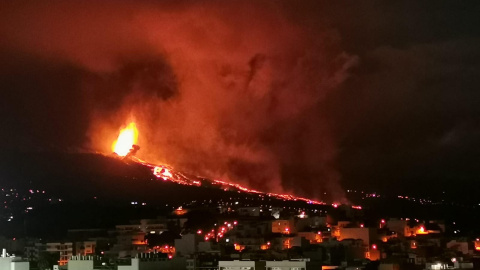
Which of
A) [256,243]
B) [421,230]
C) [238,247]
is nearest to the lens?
[238,247]

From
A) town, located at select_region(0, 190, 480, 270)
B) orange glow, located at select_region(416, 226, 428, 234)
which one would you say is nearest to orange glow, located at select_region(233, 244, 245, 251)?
town, located at select_region(0, 190, 480, 270)

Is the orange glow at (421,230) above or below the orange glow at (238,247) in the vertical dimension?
above

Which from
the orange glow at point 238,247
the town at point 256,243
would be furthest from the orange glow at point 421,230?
the orange glow at point 238,247

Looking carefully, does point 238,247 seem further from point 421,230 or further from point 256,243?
point 421,230

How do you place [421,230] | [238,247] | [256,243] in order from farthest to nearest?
1. [421,230]
2. [256,243]
3. [238,247]

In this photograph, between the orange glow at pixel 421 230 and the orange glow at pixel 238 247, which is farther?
the orange glow at pixel 421 230

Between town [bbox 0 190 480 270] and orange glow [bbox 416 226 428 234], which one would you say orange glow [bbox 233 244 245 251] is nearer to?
town [bbox 0 190 480 270]

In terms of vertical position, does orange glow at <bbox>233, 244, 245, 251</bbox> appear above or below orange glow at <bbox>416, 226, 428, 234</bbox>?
below

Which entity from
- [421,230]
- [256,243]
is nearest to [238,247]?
[256,243]

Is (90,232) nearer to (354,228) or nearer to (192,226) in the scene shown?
(192,226)

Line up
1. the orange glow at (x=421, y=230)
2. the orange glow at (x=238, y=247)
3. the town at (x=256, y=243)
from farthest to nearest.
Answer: the orange glow at (x=421, y=230)
the orange glow at (x=238, y=247)
the town at (x=256, y=243)

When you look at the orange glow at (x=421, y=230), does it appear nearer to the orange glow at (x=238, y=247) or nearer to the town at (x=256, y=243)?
the town at (x=256, y=243)

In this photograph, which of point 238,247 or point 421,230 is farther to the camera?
point 421,230

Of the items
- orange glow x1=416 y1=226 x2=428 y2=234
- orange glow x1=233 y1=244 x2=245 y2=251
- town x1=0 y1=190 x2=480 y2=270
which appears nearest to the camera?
town x1=0 y1=190 x2=480 y2=270
